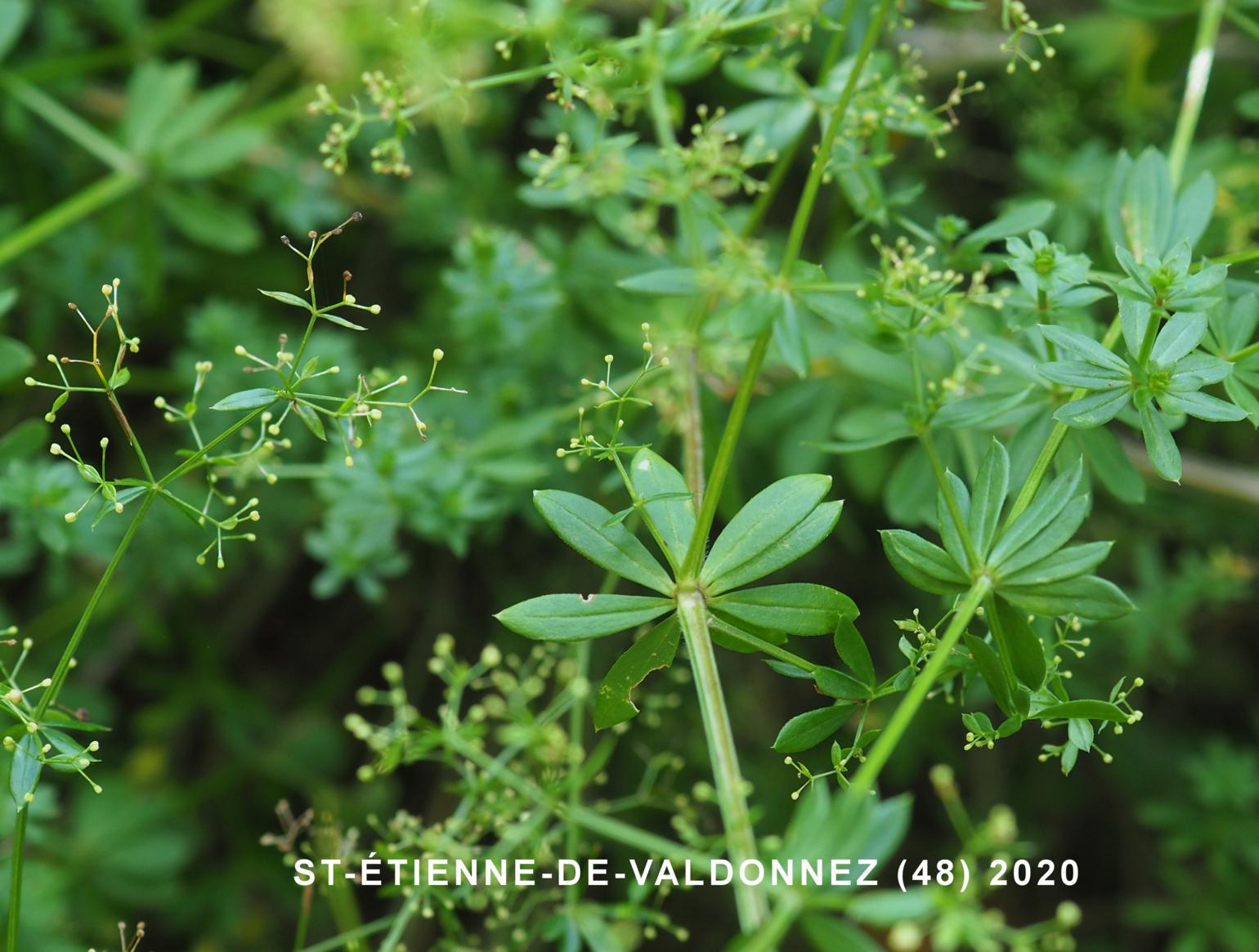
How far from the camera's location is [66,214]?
7.39 ft

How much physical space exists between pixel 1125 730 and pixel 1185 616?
0.33 m

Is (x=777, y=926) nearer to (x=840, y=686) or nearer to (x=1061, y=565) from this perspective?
(x=840, y=686)

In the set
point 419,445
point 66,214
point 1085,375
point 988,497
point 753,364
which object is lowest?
point 988,497

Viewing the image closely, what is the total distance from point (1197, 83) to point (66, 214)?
214cm

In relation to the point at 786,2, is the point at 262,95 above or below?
above

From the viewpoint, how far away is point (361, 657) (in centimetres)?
311

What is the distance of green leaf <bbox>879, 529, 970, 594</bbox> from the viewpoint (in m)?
1.41

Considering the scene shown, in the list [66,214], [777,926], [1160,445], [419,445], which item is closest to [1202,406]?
[1160,445]

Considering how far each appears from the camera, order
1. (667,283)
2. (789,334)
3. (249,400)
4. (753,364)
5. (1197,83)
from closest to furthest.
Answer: (249,400) → (753,364) → (789,334) → (667,283) → (1197,83)

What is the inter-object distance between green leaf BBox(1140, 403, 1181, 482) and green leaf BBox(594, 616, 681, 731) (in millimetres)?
622

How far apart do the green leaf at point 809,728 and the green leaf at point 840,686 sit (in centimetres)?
2

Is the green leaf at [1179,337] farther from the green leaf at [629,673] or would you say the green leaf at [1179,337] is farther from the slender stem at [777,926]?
the slender stem at [777,926]

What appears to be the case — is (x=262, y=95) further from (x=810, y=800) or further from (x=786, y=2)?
(x=810, y=800)

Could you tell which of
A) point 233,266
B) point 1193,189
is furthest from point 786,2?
point 233,266
